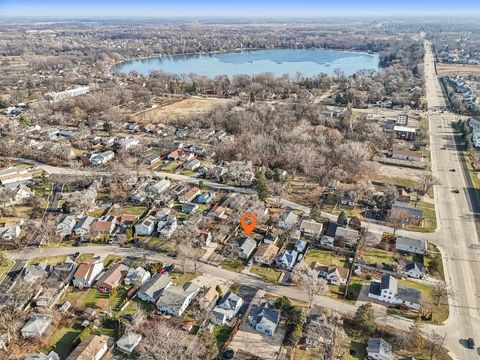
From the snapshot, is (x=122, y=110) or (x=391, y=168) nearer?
(x=391, y=168)

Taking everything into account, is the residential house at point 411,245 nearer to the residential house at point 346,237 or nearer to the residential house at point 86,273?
the residential house at point 346,237

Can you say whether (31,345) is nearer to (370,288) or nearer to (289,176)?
(370,288)

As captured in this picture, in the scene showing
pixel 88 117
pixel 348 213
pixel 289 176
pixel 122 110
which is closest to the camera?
pixel 348 213

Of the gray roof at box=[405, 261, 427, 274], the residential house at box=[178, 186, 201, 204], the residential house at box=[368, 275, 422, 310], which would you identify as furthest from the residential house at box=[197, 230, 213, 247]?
the gray roof at box=[405, 261, 427, 274]

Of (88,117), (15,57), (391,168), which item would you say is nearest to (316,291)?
(391,168)

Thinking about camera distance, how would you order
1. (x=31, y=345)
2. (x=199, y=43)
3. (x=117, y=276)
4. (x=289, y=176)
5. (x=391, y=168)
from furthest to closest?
(x=199, y=43), (x=391, y=168), (x=289, y=176), (x=117, y=276), (x=31, y=345)

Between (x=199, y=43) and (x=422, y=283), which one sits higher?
(x=199, y=43)
